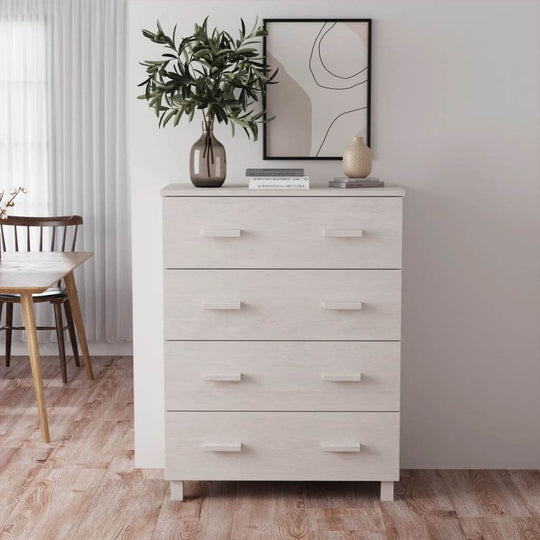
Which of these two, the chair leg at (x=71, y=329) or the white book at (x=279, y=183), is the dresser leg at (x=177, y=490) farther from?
the chair leg at (x=71, y=329)

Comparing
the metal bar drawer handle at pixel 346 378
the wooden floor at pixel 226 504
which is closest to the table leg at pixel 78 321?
the wooden floor at pixel 226 504

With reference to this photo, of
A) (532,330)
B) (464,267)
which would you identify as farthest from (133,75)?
(532,330)

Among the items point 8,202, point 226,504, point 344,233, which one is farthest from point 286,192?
point 8,202

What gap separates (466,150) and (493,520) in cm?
131

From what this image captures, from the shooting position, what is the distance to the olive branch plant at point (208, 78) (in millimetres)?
2808

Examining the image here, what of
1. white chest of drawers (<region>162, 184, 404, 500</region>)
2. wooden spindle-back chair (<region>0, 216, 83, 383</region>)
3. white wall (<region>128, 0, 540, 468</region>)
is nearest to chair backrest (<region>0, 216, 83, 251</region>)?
wooden spindle-back chair (<region>0, 216, 83, 383</region>)

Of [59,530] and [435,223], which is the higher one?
[435,223]

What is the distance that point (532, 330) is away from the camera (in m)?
3.15

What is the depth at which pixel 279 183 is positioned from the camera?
2736mm

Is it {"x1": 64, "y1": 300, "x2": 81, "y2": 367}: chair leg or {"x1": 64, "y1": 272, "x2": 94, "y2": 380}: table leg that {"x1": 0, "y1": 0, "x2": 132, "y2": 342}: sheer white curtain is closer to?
{"x1": 64, "y1": 300, "x2": 81, "y2": 367}: chair leg

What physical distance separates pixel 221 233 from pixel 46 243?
2.64 metres

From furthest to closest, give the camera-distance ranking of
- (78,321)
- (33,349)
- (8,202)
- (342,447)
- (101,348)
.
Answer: (101,348)
(78,321)
(8,202)
(33,349)
(342,447)

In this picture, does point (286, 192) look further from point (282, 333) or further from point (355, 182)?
point (282, 333)

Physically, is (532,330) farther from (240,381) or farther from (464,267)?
(240,381)
